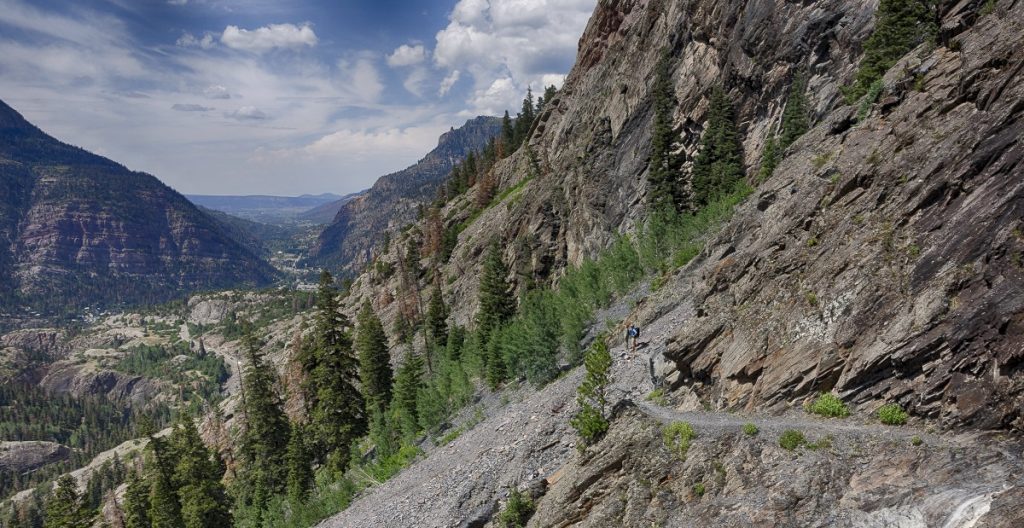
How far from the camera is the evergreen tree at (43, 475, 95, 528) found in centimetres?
4291

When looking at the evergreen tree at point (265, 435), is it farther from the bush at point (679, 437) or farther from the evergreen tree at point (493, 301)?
the bush at point (679, 437)

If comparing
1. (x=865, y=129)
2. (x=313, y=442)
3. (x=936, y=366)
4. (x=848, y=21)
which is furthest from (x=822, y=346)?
(x=313, y=442)

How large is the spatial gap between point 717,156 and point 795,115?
10.7m

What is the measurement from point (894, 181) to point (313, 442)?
53764mm

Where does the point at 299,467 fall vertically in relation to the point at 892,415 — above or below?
below

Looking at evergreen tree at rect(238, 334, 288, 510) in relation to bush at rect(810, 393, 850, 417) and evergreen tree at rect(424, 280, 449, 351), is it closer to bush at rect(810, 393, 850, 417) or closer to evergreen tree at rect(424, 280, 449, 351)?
evergreen tree at rect(424, 280, 449, 351)

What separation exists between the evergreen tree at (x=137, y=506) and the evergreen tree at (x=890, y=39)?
73.7 metres

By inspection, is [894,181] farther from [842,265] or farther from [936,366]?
[936,366]

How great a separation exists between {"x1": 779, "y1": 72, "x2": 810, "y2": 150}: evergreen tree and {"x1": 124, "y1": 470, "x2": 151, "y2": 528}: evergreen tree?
71.7 metres

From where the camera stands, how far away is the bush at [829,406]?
51.4 ft

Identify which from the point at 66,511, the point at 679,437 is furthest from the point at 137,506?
Result: the point at 679,437

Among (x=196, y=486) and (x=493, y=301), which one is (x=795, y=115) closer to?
(x=493, y=301)

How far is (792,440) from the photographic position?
1477 centimetres

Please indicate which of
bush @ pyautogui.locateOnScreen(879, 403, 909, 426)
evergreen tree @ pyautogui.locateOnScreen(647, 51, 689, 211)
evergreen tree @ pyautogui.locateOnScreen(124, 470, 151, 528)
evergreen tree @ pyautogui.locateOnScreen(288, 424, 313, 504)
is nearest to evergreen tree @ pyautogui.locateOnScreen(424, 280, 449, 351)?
evergreen tree @ pyautogui.locateOnScreen(288, 424, 313, 504)
